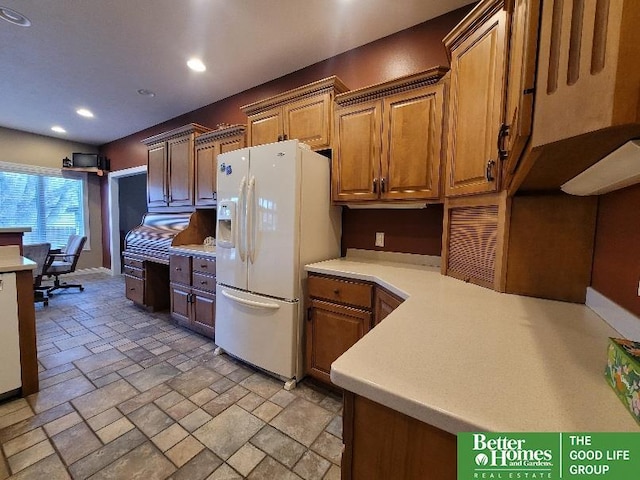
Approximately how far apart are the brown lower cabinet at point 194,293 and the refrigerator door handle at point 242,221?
61 centimetres

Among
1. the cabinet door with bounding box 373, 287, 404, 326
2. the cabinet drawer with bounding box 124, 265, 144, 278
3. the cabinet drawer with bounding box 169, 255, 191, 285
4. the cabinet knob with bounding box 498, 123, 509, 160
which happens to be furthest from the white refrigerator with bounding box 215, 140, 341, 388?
the cabinet drawer with bounding box 124, 265, 144, 278

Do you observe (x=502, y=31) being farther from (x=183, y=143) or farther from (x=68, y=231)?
(x=68, y=231)

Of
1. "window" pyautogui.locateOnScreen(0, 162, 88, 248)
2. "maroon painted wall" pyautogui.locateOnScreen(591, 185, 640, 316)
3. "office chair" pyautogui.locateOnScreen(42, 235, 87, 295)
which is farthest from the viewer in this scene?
"window" pyautogui.locateOnScreen(0, 162, 88, 248)

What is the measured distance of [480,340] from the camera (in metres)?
0.77

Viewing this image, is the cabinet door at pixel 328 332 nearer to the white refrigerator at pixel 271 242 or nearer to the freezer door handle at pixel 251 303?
the white refrigerator at pixel 271 242

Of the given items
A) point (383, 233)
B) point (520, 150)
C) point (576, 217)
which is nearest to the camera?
point (520, 150)

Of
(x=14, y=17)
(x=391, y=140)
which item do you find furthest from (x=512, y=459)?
(x=14, y=17)

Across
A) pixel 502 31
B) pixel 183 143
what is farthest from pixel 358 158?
pixel 183 143

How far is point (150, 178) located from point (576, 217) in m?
4.50

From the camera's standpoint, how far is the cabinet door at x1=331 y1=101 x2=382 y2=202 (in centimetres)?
199

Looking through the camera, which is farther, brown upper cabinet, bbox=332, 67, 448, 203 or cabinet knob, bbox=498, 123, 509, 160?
brown upper cabinet, bbox=332, 67, 448, 203

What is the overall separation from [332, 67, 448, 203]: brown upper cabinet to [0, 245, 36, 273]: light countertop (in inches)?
86.0

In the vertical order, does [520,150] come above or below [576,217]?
above

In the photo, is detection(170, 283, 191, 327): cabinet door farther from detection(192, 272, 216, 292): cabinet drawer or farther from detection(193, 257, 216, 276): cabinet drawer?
detection(193, 257, 216, 276): cabinet drawer
